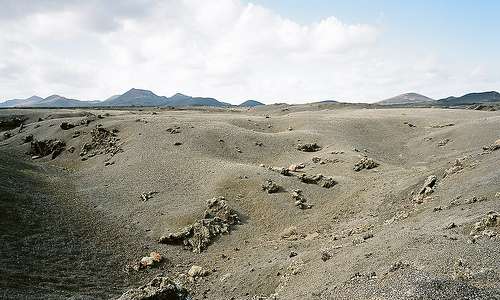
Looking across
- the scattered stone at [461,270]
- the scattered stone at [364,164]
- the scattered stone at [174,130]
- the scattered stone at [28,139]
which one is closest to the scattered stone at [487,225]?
the scattered stone at [461,270]

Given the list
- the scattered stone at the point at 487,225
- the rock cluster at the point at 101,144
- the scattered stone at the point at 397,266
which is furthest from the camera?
the rock cluster at the point at 101,144

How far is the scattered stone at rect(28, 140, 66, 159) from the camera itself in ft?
158

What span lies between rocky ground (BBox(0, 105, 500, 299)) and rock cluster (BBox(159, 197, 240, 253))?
0.08 metres

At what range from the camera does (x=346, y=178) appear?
31969 mm

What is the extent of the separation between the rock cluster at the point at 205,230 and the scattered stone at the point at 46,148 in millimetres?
28555

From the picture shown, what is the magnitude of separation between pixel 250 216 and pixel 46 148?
33666mm

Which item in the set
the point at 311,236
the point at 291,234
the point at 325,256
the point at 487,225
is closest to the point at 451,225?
the point at 487,225

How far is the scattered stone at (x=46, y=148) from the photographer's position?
48.2 metres

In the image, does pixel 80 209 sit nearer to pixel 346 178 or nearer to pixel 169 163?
pixel 169 163

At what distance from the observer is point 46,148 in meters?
49.6

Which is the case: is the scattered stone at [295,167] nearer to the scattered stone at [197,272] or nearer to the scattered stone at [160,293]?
the scattered stone at [197,272]

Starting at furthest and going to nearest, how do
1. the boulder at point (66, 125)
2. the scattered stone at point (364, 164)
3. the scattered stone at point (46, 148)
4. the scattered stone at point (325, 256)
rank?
the boulder at point (66, 125) → the scattered stone at point (46, 148) → the scattered stone at point (364, 164) → the scattered stone at point (325, 256)

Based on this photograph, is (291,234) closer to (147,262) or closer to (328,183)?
(328,183)

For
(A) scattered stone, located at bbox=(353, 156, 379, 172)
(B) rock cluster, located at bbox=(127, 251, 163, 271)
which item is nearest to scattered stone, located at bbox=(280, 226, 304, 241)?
(B) rock cluster, located at bbox=(127, 251, 163, 271)
